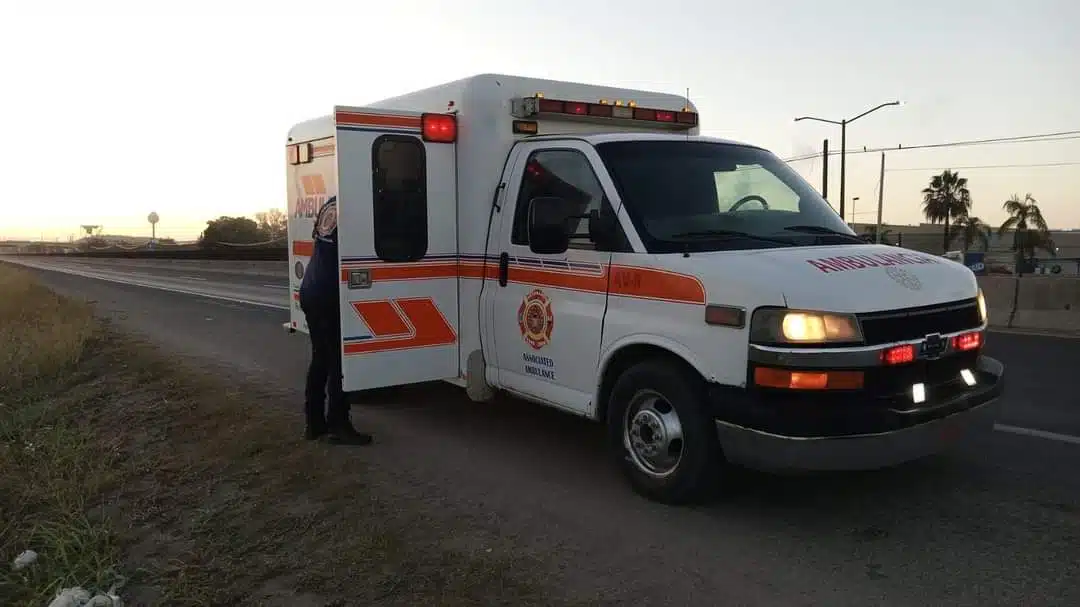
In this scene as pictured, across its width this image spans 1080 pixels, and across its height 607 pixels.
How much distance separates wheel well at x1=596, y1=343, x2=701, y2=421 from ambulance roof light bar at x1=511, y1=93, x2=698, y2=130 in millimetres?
1988

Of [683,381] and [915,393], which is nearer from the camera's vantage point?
[915,393]

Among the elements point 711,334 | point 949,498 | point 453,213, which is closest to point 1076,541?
point 949,498

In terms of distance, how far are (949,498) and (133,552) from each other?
4.43m

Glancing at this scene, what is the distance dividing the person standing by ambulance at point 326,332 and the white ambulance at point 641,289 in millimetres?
253

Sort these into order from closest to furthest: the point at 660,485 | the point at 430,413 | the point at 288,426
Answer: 1. the point at 660,485
2. the point at 288,426
3. the point at 430,413

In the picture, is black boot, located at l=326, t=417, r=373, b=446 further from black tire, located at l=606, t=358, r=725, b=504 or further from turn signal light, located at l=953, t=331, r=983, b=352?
turn signal light, located at l=953, t=331, r=983, b=352

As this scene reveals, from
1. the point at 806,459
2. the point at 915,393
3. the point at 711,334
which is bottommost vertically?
the point at 806,459

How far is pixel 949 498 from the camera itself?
4.73 meters

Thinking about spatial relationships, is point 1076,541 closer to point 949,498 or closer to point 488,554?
point 949,498

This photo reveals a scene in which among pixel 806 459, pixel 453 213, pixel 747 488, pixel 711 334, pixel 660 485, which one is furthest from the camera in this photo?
pixel 453 213

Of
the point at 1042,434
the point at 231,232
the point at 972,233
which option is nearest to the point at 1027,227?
the point at 972,233

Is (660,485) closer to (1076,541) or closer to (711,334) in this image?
(711,334)

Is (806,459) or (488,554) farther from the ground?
(806,459)

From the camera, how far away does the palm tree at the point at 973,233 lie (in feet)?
184
